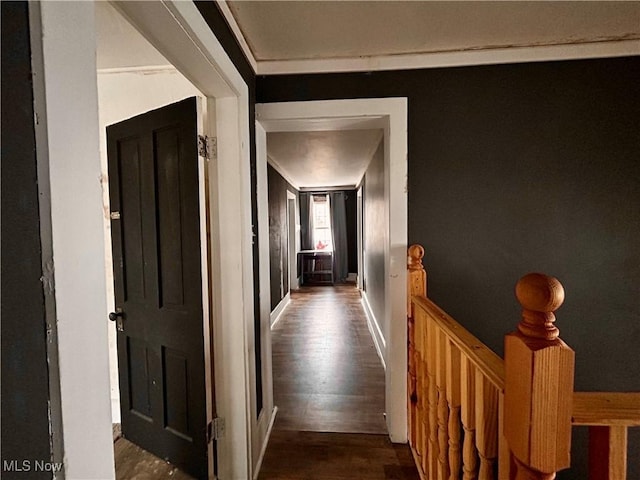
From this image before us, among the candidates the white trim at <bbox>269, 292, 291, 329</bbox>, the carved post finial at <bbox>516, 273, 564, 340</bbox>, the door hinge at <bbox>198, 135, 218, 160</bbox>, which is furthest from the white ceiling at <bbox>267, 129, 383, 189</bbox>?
the carved post finial at <bbox>516, 273, 564, 340</bbox>

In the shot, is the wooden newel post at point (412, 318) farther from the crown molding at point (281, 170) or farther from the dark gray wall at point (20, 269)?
the crown molding at point (281, 170)

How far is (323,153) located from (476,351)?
3.26 m

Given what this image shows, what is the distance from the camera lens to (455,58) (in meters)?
1.78

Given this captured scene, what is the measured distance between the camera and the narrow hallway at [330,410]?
1663mm

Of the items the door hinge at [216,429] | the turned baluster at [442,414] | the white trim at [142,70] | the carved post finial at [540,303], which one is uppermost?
the white trim at [142,70]

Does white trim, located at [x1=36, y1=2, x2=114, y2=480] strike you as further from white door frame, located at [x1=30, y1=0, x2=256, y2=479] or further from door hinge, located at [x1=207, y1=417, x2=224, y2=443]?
door hinge, located at [x1=207, y1=417, x2=224, y2=443]

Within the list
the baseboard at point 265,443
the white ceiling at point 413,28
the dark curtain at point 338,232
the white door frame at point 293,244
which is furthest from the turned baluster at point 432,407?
the dark curtain at point 338,232

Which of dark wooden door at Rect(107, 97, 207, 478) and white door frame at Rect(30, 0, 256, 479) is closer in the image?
white door frame at Rect(30, 0, 256, 479)

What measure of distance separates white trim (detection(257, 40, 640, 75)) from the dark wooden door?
818mm

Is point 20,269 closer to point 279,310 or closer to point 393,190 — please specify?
point 393,190

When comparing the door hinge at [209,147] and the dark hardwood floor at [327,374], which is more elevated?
the door hinge at [209,147]

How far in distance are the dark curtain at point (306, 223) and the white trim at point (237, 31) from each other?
18.0ft

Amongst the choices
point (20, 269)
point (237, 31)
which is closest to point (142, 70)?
point (237, 31)

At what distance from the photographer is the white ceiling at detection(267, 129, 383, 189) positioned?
3029 mm
